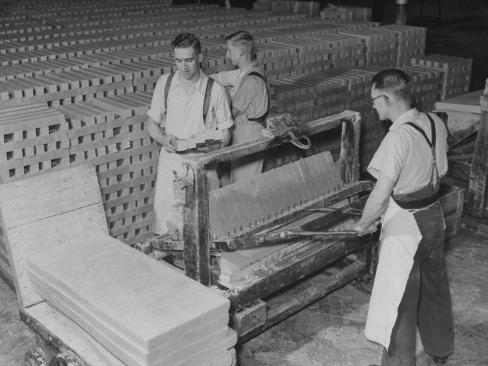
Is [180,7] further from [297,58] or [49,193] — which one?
[49,193]

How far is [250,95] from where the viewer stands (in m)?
5.93

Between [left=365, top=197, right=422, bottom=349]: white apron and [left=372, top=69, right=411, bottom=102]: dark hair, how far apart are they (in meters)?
0.73

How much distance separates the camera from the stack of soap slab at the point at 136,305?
369 centimetres

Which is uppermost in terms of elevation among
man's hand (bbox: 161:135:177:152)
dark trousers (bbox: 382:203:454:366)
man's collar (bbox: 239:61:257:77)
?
man's collar (bbox: 239:61:257:77)

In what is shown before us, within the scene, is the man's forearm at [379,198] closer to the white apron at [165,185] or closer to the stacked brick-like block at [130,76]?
the white apron at [165,185]

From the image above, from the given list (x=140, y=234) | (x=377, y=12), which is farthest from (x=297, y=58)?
(x=377, y=12)

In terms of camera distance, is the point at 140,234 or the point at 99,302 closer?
the point at 99,302

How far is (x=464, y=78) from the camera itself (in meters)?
8.97

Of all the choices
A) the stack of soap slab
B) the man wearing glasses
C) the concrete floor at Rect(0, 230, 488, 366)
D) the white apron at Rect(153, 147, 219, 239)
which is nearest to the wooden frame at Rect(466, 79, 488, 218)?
the concrete floor at Rect(0, 230, 488, 366)

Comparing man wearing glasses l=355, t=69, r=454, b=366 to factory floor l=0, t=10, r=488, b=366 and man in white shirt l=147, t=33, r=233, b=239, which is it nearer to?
factory floor l=0, t=10, r=488, b=366

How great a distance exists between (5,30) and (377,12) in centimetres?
1454

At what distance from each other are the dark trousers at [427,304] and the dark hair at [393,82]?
83 cm

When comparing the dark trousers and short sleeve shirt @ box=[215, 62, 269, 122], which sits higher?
short sleeve shirt @ box=[215, 62, 269, 122]

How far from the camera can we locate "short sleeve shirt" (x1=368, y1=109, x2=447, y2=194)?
4.22m
